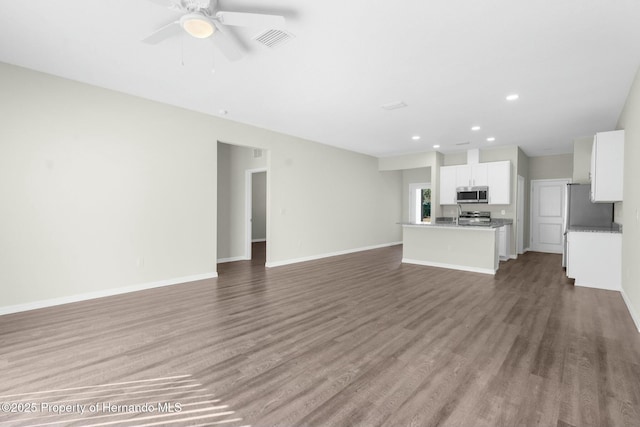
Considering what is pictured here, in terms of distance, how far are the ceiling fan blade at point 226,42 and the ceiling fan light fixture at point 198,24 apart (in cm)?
10

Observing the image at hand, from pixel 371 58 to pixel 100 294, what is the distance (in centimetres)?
447

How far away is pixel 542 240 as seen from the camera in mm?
8141

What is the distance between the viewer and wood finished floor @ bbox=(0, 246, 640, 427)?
1.75 meters

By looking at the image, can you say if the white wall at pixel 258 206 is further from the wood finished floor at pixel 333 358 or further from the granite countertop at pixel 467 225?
the wood finished floor at pixel 333 358

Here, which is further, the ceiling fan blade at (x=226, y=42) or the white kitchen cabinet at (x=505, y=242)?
the white kitchen cabinet at (x=505, y=242)

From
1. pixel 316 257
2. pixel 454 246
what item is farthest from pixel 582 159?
pixel 316 257

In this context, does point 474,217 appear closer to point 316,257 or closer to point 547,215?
point 547,215

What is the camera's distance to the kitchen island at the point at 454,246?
18.0 ft

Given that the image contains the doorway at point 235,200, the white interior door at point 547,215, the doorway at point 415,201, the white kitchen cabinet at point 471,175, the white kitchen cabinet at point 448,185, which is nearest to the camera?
the doorway at point 235,200

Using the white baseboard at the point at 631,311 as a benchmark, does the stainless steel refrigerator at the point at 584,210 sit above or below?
above

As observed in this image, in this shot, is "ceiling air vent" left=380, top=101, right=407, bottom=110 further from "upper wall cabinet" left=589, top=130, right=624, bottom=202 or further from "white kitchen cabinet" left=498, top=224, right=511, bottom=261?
"white kitchen cabinet" left=498, top=224, right=511, bottom=261

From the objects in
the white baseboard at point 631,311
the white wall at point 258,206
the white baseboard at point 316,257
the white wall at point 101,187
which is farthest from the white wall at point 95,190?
the white baseboard at point 631,311

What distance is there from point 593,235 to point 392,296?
3335 millimetres

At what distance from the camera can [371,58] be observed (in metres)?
3.05
